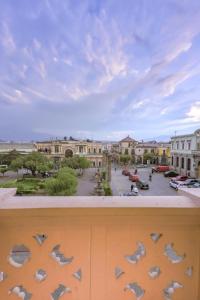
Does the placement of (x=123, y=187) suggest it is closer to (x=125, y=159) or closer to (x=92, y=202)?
(x=92, y=202)

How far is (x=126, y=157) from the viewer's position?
2717 cm

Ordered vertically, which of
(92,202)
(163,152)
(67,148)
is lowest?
(163,152)

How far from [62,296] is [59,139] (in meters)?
33.2

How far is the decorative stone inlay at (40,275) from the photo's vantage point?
846 millimetres

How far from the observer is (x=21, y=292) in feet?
2.81

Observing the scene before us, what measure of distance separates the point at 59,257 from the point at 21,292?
0.20 meters

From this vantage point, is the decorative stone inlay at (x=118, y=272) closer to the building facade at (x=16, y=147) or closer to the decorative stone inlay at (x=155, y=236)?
the decorative stone inlay at (x=155, y=236)

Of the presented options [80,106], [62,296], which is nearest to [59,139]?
[80,106]

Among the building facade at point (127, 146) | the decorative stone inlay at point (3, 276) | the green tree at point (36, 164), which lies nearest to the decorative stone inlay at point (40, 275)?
the decorative stone inlay at point (3, 276)

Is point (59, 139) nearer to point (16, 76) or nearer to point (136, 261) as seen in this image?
point (16, 76)

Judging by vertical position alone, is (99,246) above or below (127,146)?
below

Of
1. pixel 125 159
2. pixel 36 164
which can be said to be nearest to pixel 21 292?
pixel 36 164

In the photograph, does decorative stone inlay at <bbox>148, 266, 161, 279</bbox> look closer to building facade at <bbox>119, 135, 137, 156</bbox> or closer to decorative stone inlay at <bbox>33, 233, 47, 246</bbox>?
decorative stone inlay at <bbox>33, 233, 47, 246</bbox>

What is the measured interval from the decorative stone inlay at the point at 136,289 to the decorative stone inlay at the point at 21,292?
37 cm
